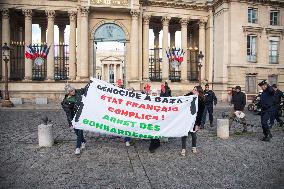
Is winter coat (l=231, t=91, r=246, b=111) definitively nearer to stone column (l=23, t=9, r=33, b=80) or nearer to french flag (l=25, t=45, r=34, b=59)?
french flag (l=25, t=45, r=34, b=59)

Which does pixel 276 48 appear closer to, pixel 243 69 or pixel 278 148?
pixel 243 69

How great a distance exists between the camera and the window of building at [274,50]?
31.7m

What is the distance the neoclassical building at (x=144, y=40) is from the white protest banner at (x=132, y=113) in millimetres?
21996

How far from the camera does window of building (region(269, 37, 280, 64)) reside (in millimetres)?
31672

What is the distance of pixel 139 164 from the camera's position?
7012 millimetres

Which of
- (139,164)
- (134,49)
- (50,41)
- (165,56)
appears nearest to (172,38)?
(165,56)

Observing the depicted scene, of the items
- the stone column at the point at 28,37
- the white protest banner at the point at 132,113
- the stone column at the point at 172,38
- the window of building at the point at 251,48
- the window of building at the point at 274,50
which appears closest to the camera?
the white protest banner at the point at 132,113

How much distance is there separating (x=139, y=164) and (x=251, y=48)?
1103 inches

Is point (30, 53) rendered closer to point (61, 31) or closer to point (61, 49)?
point (61, 49)

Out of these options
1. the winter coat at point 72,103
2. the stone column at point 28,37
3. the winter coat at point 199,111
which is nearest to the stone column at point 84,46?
the stone column at point 28,37

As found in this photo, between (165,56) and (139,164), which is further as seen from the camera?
(165,56)

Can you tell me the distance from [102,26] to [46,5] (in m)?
6.24

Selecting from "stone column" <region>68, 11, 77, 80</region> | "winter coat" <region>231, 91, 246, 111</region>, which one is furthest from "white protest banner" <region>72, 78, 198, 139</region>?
"stone column" <region>68, 11, 77, 80</region>

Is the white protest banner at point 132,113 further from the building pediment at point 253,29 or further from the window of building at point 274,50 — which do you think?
the window of building at point 274,50
